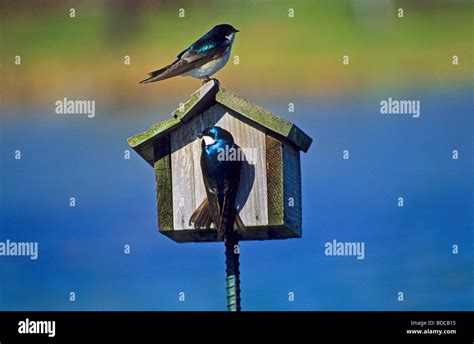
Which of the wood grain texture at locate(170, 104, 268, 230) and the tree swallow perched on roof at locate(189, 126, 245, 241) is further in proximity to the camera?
the wood grain texture at locate(170, 104, 268, 230)

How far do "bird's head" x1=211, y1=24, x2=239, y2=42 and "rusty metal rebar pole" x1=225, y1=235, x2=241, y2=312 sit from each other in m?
1.41

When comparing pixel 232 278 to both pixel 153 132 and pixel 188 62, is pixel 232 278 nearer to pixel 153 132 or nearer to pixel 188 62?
pixel 153 132

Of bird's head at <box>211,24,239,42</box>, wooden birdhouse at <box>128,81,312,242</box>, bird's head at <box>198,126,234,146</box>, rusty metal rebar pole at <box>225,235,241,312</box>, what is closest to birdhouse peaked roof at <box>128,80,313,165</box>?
wooden birdhouse at <box>128,81,312,242</box>

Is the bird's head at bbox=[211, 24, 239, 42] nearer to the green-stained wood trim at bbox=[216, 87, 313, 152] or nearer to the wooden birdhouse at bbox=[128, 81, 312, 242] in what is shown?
the wooden birdhouse at bbox=[128, 81, 312, 242]

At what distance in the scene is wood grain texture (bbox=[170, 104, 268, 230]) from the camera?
7621 millimetres

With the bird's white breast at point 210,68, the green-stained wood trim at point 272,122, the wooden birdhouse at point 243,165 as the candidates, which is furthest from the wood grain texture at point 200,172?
the bird's white breast at point 210,68

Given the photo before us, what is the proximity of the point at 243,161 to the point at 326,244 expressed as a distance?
69 centimetres

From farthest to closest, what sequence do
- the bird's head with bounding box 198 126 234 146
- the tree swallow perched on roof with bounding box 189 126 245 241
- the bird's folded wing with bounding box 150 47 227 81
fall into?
the bird's folded wing with bounding box 150 47 227 81 → the bird's head with bounding box 198 126 234 146 → the tree swallow perched on roof with bounding box 189 126 245 241

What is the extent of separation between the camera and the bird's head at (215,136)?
762 cm

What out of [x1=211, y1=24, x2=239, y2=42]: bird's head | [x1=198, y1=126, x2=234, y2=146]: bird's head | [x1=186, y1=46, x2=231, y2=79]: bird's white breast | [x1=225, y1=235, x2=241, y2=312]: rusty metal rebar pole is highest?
[x1=211, y1=24, x2=239, y2=42]: bird's head

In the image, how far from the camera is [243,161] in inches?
304
